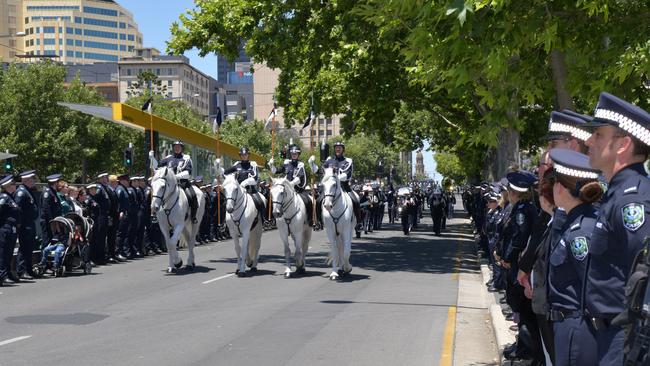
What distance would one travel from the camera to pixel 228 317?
1265 cm

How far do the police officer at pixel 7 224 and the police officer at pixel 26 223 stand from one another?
398 millimetres

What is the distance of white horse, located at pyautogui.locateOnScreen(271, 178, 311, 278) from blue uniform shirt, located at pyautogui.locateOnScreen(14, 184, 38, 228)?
4998 millimetres

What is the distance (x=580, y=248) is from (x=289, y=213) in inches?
520

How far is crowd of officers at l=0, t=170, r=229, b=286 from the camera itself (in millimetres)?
Answer: 17234

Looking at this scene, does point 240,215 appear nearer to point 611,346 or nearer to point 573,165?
point 573,165

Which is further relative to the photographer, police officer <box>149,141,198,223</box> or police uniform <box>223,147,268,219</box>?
police officer <box>149,141,198,223</box>

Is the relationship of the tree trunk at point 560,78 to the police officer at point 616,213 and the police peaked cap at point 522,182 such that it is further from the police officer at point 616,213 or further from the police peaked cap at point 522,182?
the police officer at point 616,213

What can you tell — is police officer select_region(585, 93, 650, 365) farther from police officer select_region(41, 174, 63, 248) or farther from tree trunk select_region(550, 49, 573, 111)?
police officer select_region(41, 174, 63, 248)

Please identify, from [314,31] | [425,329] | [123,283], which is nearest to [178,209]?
[123,283]

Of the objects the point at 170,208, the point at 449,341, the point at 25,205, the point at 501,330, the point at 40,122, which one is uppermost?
the point at 40,122

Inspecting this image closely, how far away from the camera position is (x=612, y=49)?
8609 millimetres

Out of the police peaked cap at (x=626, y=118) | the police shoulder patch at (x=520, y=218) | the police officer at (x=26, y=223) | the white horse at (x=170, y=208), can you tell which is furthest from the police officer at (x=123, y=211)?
the police peaked cap at (x=626, y=118)

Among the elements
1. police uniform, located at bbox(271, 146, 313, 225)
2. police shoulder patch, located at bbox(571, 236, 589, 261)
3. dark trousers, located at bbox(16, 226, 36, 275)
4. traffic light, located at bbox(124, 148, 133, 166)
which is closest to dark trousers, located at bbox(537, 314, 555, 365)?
police shoulder patch, located at bbox(571, 236, 589, 261)

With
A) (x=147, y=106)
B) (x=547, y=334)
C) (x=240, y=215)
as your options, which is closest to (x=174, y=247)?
(x=240, y=215)
